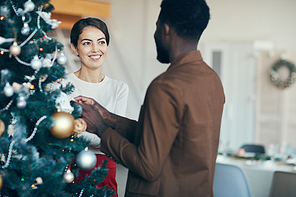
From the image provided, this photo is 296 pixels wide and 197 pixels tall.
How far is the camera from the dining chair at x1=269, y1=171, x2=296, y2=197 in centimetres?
231

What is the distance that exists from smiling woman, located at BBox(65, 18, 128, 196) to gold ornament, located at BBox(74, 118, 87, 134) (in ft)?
1.19

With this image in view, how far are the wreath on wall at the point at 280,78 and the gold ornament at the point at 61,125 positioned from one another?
17.7 ft

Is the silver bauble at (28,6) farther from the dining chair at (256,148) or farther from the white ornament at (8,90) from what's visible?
the dining chair at (256,148)

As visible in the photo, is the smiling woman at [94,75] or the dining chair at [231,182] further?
the dining chair at [231,182]

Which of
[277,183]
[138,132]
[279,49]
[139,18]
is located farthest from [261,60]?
[138,132]

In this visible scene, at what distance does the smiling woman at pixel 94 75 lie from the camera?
167 cm

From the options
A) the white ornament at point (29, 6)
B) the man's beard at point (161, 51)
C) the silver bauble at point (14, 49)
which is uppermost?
the white ornament at point (29, 6)

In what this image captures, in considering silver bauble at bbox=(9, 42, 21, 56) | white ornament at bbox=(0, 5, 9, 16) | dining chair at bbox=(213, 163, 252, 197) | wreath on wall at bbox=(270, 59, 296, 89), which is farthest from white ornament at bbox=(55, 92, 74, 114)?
wreath on wall at bbox=(270, 59, 296, 89)

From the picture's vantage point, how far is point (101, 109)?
1454mm

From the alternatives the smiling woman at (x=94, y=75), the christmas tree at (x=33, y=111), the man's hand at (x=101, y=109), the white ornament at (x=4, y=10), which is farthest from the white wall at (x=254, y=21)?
the white ornament at (x=4, y=10)

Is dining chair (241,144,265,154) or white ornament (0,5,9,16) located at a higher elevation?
white ornament (0,5,9,16)

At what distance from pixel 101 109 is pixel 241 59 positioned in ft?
17.0

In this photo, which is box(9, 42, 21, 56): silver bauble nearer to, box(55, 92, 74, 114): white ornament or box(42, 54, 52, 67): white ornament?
box(42, 54, 52, 67): white ornament

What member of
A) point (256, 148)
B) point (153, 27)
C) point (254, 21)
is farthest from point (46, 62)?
point (254, 21)
